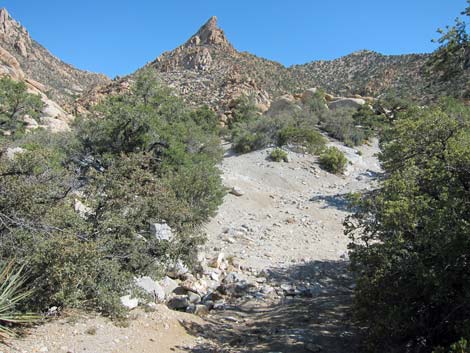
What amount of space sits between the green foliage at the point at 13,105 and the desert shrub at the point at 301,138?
1478cm

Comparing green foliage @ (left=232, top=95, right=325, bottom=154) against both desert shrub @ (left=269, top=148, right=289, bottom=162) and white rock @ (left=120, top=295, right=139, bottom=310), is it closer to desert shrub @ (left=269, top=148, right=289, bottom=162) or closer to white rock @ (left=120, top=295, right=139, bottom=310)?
desert shrub @ (left=269, top=148, right=289, bottom=162)

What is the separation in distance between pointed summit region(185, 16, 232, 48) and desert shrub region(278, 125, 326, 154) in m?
46.1

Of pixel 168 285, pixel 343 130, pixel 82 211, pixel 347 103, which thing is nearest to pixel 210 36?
pixel 347 103

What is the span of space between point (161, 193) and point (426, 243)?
14.6 ft

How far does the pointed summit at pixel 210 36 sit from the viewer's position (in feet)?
211

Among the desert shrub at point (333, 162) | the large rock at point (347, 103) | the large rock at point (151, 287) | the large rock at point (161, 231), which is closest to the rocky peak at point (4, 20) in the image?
the large rock at point (347, 103)

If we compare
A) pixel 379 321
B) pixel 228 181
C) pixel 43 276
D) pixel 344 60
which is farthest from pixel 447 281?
pixel 344 60

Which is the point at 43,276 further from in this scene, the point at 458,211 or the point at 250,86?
the point at 250,86

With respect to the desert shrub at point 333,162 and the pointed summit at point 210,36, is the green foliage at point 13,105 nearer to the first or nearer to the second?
the desert shrub at point 333,162

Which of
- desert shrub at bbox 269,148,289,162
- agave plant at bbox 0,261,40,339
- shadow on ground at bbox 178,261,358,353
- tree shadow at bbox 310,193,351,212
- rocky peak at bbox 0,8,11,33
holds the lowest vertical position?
agave plant at bbox 0,261,40,339

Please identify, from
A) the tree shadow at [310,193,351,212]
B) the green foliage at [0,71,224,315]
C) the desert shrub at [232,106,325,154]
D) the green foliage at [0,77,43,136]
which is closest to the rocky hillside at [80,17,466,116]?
the desert shrub at [232,106,325,154]

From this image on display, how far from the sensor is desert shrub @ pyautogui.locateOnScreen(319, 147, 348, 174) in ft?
62.2

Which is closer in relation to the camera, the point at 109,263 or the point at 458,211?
the point at 458,211

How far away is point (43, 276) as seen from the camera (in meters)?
5.09
